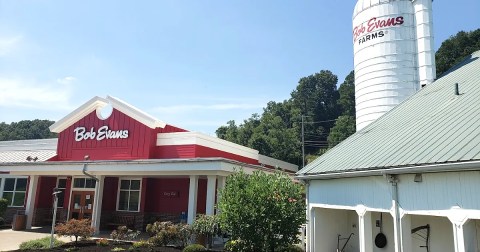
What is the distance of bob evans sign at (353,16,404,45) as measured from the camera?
60.4ft

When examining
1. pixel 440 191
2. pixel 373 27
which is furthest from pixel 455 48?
pixel 440 191

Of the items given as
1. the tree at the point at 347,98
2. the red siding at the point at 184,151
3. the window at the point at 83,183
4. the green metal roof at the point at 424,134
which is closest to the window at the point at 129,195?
the window at the point at 83,183

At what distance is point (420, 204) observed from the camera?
346 inches

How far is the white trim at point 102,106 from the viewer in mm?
21922

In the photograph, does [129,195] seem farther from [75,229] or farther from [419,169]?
[419,169]

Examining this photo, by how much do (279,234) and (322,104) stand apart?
2537 inches

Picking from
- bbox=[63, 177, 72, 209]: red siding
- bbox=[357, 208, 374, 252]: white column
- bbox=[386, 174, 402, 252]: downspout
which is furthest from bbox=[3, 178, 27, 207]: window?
bbox=[386, 174, 402, 252]: downspout

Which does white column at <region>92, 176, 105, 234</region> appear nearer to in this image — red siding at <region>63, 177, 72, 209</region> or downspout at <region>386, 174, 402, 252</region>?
red siding at <region>63, 177, 72, 209</region>

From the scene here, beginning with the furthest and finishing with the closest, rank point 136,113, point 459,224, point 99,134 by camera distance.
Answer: point 99,134
point 136,113
point 459,224

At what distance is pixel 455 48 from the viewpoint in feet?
114

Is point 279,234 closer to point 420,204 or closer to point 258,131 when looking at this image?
point 420,204

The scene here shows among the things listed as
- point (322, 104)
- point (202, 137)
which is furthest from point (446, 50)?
point (322, 104)

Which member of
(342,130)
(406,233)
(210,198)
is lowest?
(406,233)

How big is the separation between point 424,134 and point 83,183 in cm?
1993
